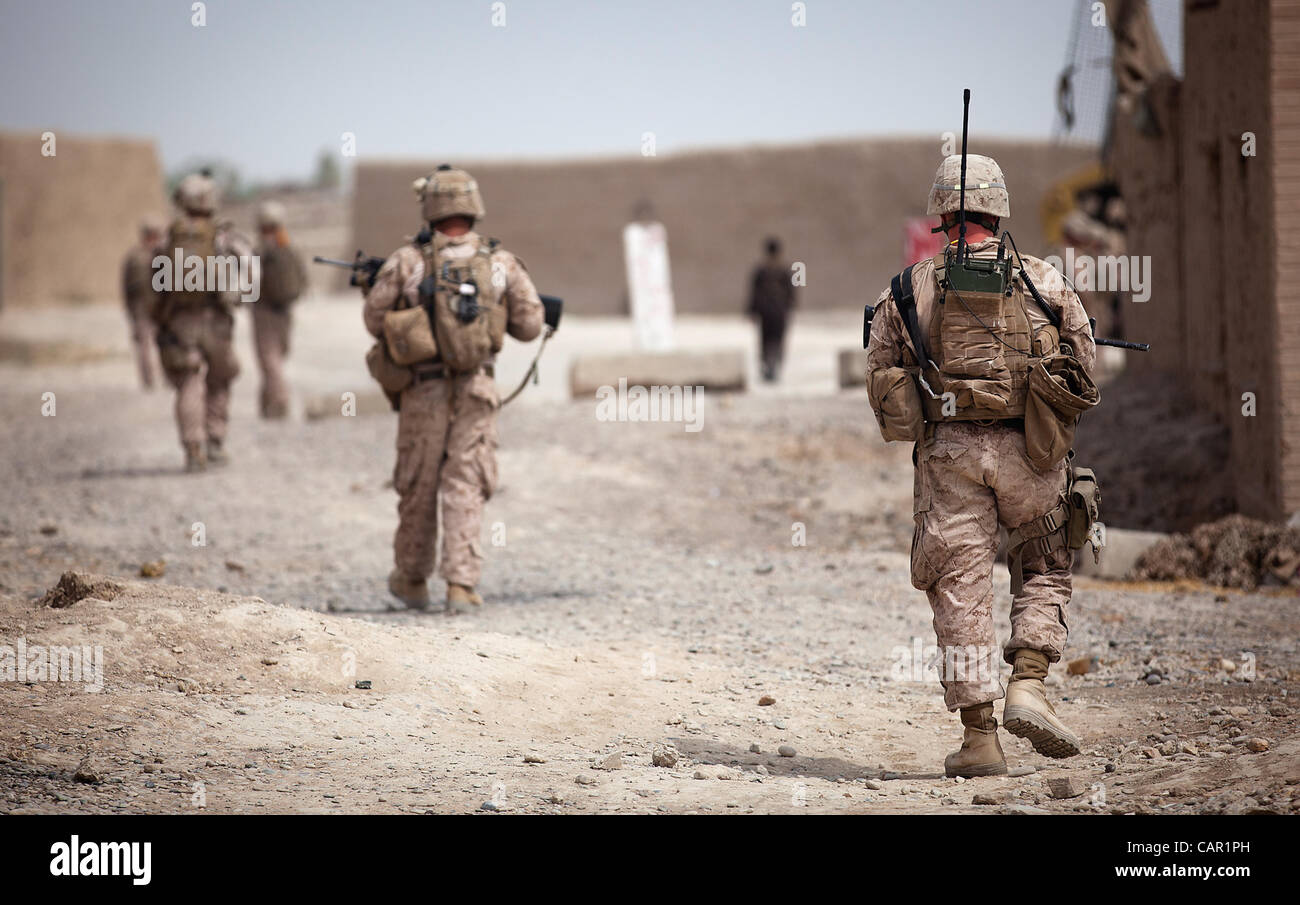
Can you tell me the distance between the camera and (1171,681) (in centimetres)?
552

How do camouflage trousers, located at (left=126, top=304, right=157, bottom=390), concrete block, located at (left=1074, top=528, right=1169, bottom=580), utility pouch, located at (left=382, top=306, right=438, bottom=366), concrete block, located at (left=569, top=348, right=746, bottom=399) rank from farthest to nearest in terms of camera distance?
camouflage trousers, located at (left=126, top=304, right=157, bottom=390), concrete block, located at (left=569, top=348, right=746, bottom=399), concrete block, located at (left=1074, top=528, right=1169, bottom=580), utility pouch, located at (left=382, top=306, right=438, bottom=366)

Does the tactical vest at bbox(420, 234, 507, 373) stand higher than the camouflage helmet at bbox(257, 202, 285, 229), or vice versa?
the camouflage helmet at bbox(257, 202, 285, 229)

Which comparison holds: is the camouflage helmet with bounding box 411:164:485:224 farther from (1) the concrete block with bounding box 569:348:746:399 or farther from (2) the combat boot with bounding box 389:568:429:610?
(1) the concrete block with bounding box 569:348:746:399

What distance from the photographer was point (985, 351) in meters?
4.37

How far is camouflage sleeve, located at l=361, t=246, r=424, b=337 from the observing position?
6.54 m

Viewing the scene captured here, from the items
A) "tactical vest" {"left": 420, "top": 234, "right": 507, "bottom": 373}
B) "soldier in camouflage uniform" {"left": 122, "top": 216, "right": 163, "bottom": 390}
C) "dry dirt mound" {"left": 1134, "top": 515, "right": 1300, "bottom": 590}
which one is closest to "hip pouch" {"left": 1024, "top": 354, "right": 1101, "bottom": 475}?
"tactical vest" {"left": 420, "top": 234, "right": 507, "bottom": 373}

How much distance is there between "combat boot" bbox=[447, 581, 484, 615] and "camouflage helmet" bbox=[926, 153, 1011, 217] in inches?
123

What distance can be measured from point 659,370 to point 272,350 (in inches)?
141

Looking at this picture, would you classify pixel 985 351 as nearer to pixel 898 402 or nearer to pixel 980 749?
pixel 898 402

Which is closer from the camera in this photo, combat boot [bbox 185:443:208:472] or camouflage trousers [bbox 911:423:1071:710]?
camouflage trousers [bbox 911:423:1071:710]

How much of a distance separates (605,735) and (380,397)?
28.8 ft

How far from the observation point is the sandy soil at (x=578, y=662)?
13.5 feet

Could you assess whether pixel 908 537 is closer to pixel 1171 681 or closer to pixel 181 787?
pixel 1171 681

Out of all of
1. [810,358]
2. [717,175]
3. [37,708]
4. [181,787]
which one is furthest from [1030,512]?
[717,175]
